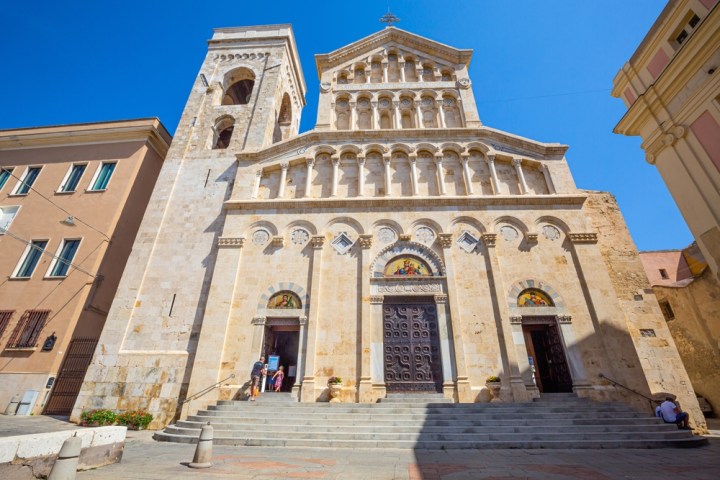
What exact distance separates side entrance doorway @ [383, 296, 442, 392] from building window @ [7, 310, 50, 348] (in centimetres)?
1566

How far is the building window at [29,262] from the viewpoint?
16.4 meters

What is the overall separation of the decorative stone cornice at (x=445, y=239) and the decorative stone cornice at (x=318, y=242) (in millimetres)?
5419

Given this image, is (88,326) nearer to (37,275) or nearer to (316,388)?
(37,275)

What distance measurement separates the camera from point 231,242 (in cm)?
1553

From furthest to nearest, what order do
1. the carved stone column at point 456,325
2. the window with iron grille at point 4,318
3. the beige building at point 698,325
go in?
the beige building at point 698,325 → the window with iron grille at point 4,318 → the carved stone column at point 456,325

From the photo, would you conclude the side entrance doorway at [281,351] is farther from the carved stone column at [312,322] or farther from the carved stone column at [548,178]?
the carved stone column at [548,178]

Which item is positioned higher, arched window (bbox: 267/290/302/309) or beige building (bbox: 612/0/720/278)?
beige building (bbox: 612/0/720/278)

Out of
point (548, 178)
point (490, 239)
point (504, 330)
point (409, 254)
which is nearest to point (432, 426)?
point (504, 330)

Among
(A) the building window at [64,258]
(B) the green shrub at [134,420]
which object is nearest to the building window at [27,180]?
(A) the building window at [64,258]

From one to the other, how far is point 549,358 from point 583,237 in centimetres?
557

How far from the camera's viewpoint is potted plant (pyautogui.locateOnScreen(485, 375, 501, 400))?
12.2m

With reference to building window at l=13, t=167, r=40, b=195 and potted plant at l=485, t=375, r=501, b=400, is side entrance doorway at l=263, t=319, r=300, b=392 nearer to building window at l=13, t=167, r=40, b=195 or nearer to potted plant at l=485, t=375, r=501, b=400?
potted plant at l=485, t=375, r=501, b=400

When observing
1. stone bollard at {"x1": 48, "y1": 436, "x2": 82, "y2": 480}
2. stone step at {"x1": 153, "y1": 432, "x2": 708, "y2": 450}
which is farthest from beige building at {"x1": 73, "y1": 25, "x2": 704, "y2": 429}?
stone bollard at {"x1": 48, "y1": 436, "x2": 82, "y2": 480}

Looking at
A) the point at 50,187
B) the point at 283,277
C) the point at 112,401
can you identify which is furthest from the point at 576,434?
Answer: the point at 50,187
